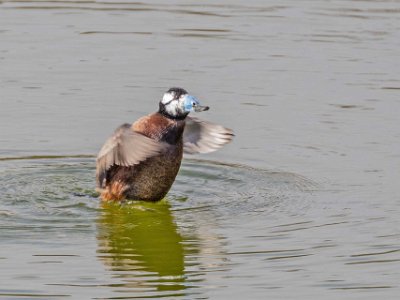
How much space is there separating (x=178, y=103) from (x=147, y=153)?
1.57ft

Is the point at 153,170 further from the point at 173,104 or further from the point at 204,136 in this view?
the point at 204,136

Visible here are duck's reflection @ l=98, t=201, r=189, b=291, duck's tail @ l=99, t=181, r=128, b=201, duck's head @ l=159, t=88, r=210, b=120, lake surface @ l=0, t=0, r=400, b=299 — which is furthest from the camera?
duck's tail @ l=99, t=181, r=128, b=201

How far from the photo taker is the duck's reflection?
876 centimetres

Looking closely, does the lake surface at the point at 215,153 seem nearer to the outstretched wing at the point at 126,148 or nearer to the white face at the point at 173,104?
the outstretched wing at the point at 126,148

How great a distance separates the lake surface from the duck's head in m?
0.84

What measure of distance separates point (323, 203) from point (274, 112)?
103 inches

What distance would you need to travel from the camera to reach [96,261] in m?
9.14

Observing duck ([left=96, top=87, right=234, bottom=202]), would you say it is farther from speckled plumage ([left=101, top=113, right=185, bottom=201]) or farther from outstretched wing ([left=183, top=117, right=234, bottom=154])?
outstretched wing ([left=183, top=117, right=234, bottom=154])

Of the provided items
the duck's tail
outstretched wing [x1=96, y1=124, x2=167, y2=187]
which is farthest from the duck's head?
the duck's tail

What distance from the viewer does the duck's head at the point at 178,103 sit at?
34.0 feet

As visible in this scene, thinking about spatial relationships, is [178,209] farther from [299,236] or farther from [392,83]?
[392,83]

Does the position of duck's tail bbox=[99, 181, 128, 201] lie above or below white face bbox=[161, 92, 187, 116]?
below

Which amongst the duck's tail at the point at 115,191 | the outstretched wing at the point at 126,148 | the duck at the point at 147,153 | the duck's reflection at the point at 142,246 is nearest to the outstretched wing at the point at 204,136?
the duck at the point at 147,153

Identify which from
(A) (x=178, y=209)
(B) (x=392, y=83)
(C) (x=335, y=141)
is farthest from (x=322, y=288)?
(B) (x=392, y=83)
